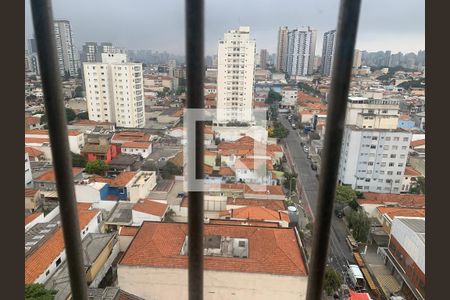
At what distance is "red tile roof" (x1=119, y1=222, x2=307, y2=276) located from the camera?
3365mm

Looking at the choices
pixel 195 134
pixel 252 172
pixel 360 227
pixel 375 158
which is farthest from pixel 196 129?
pixel 375 158

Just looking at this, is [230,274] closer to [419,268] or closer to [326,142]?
[419,268]

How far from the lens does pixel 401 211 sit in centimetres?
600

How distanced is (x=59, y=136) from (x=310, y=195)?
7.30 m

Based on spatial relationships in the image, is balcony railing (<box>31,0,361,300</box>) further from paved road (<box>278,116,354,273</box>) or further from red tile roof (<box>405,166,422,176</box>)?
red tile roof (<box>405,166,422,176</box>)

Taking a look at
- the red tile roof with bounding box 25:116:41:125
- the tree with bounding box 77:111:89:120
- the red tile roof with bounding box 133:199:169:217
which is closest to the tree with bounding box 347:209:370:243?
the red tile roof with bounding box 133:199:169:217

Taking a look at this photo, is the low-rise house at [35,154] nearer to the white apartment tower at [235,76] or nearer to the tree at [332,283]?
the white apartment tower at [235,76]

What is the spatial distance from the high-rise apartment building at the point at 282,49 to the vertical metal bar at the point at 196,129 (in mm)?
21623

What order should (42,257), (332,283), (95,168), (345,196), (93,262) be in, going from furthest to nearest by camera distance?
(95,168), (345,196), (332,283), (93,262), (42,257)

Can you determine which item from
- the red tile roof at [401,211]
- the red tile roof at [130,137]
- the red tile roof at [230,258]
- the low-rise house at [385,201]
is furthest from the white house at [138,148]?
the red tile roof at [401,211]

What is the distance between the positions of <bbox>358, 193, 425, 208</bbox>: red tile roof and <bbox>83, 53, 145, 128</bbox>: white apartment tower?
28.5ft

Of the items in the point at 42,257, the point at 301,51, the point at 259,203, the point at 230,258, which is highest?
the point at 301,51

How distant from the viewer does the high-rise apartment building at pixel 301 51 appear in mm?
20719

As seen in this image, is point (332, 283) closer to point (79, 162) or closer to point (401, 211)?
point (401, 211)
